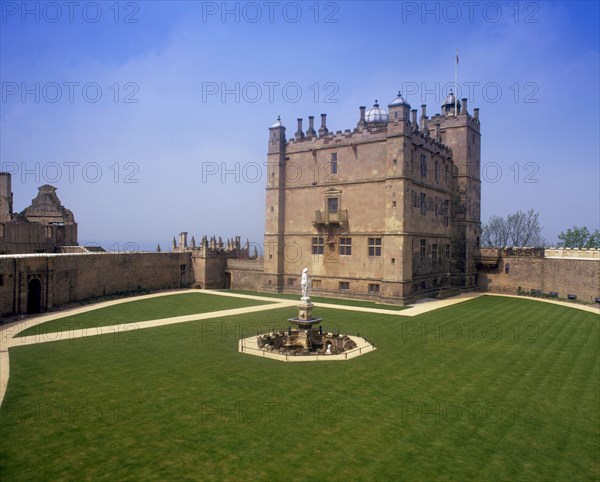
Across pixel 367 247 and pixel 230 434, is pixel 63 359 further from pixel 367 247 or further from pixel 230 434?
pixel 367 247

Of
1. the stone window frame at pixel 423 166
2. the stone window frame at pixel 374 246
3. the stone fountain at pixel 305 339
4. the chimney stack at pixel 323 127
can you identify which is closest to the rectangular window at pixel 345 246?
the stone window frame at pixel 374 246

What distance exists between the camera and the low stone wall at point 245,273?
44656 millimetres

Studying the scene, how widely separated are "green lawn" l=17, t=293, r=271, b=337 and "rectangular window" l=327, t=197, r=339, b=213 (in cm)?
1074

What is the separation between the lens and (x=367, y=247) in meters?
37.6

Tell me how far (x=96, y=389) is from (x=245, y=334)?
9518mm

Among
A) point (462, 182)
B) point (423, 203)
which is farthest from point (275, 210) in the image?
point (462, 182)

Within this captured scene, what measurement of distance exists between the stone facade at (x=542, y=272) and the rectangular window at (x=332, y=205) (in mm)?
17122

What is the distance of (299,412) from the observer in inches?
492

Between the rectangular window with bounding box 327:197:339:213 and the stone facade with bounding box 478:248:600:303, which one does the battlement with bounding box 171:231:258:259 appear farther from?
the stone facade with bounding box 478:248:600:303

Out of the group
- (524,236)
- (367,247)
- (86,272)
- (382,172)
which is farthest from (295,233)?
(524,236)

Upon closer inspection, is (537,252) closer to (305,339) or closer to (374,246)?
(374,246)

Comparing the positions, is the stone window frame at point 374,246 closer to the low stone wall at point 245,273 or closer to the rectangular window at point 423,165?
the rectangular window at point 423,165

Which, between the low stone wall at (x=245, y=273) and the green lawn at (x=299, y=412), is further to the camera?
the low stone wall at (x=245, y=273)

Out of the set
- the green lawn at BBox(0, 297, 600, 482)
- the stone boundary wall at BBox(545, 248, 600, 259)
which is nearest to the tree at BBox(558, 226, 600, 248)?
the stone boundary wall at BBox(545, 248, 600, 259)
